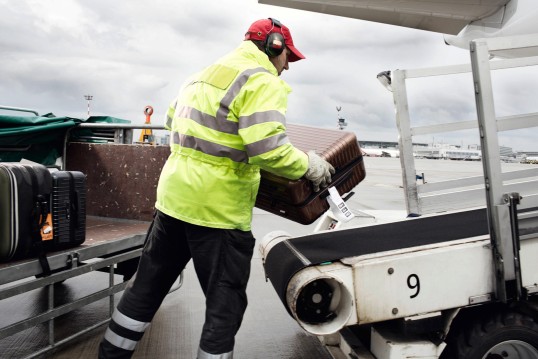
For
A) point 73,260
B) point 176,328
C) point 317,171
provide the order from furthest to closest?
point 176,328, point 73,260, point 317,171

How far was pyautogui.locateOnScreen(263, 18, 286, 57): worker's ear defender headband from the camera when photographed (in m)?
2.78

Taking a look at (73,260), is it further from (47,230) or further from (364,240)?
(364,240)

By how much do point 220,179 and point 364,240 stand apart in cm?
95

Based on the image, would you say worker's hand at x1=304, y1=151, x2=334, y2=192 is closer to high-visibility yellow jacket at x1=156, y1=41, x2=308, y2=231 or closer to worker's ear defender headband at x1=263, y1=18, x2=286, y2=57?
high-visibility yellow jacket at x1=156, y1=41, x2=308, y2=231

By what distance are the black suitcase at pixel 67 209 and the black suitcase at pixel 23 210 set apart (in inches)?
4.0

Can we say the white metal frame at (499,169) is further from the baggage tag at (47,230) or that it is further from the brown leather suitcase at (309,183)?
the baggage tag at (47,230)

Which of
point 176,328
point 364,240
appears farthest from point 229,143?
point 176,328

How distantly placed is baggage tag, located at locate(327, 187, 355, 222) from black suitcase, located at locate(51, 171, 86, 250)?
1.81 meters

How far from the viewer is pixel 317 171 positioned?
276 centimetres

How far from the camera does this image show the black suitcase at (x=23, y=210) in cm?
294

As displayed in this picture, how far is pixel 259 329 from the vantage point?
4.12 m

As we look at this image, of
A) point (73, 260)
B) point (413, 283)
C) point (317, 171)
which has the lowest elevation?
point (413, 283)

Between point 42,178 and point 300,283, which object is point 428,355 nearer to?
point 300,283

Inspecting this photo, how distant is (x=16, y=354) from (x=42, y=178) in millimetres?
1332
